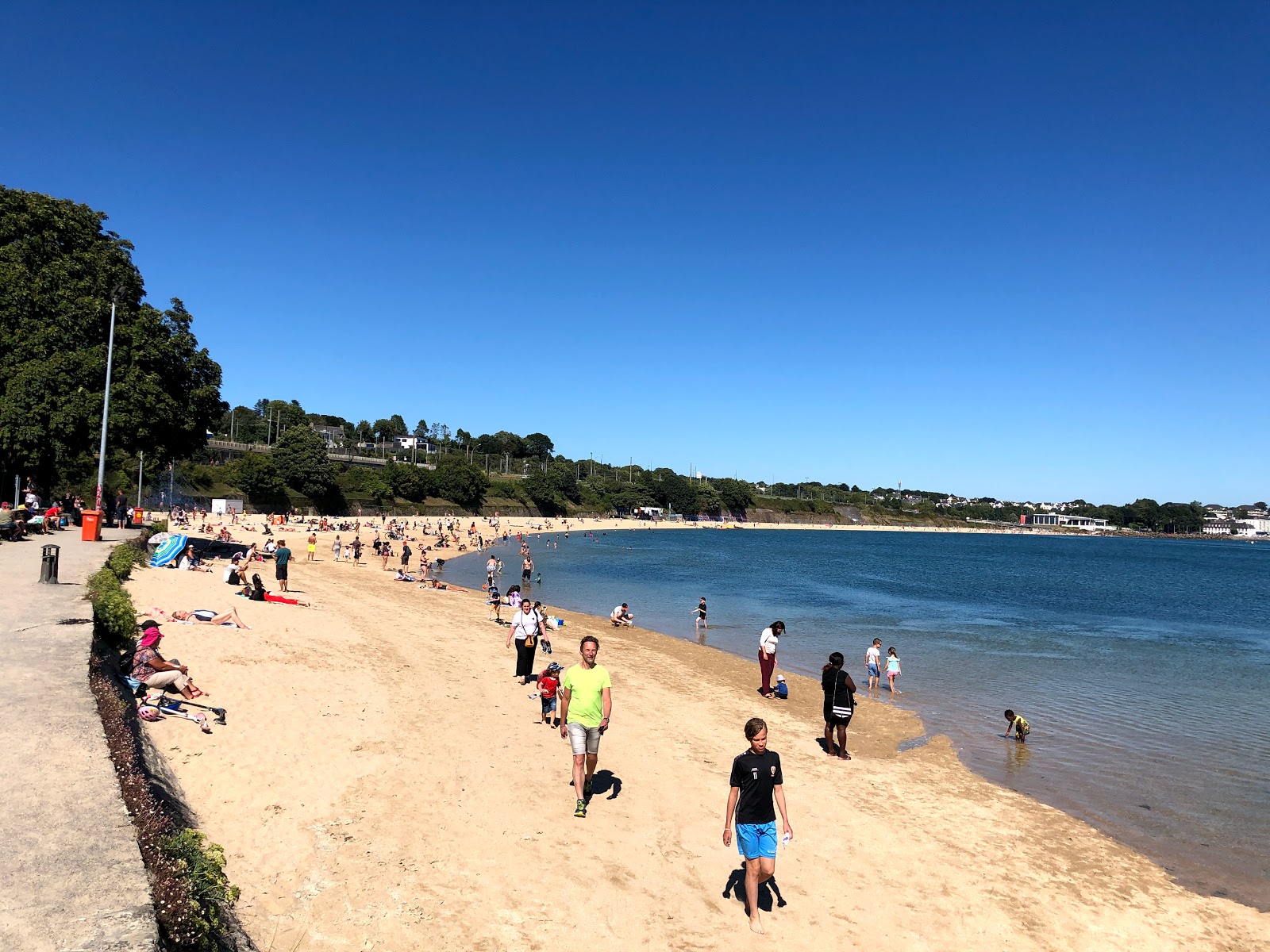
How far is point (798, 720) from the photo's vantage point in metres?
13.9

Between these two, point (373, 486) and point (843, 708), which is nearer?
point (843, 708)

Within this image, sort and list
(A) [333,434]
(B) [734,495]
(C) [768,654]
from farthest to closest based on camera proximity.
Answer: 1. (B) [734,495]
2. (A) [333,434]
3. (C) [768,654]

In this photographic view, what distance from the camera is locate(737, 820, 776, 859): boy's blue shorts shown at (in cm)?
600

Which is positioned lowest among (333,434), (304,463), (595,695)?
(595,695)

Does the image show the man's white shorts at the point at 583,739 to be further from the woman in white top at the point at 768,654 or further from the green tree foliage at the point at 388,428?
the green tree foliage at the point at 388,428

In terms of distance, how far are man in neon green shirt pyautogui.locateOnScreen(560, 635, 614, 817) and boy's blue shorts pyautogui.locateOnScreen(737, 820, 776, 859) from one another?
2137 mm

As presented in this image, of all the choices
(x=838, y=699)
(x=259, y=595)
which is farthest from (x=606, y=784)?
(x=259, y=595)

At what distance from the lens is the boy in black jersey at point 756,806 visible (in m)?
5.92

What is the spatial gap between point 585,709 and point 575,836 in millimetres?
1243

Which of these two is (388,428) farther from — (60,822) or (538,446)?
(60,822)

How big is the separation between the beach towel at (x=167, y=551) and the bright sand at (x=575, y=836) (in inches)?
346

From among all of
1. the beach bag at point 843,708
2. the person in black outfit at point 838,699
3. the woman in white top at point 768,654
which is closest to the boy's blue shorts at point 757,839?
the person in black outfit at point 838,699

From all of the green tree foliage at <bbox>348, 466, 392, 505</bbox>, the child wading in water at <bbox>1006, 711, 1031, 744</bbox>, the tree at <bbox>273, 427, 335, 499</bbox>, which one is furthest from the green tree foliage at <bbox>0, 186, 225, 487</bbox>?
the green tree foliage at <bbox>348, 466, 392, 505</bbox>

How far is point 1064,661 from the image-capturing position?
2339 centimetres
